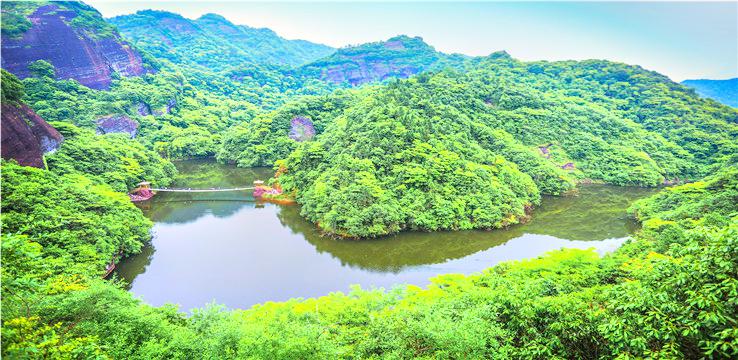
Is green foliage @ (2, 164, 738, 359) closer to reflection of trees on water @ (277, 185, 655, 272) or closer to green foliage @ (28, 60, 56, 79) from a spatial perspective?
reflection of trees on water @ (277, 185, 655, 272)

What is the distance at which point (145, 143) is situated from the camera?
54.9m

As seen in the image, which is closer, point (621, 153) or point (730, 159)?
point (730, 159)

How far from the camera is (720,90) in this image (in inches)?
4569

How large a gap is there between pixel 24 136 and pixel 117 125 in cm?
3277

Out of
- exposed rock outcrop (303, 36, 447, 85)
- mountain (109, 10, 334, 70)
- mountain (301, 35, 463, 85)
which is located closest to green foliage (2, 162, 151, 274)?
mountain (109, 10, 334, 70)

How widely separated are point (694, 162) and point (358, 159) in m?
49.4

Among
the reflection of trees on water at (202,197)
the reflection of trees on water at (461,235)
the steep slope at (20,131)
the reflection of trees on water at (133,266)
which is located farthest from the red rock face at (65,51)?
the reflection of trees on water at (461,235)

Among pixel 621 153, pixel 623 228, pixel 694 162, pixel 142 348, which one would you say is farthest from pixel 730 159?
pixel 142 348

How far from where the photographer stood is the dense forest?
20.2 ft

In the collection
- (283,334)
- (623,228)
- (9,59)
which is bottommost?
(623,228)

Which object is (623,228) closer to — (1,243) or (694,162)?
(694,162)

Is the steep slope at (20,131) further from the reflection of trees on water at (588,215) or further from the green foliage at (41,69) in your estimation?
the reflection of trees on water at (588,215)

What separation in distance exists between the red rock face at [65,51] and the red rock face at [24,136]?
3841 cm

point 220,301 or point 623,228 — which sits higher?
point 623,228
